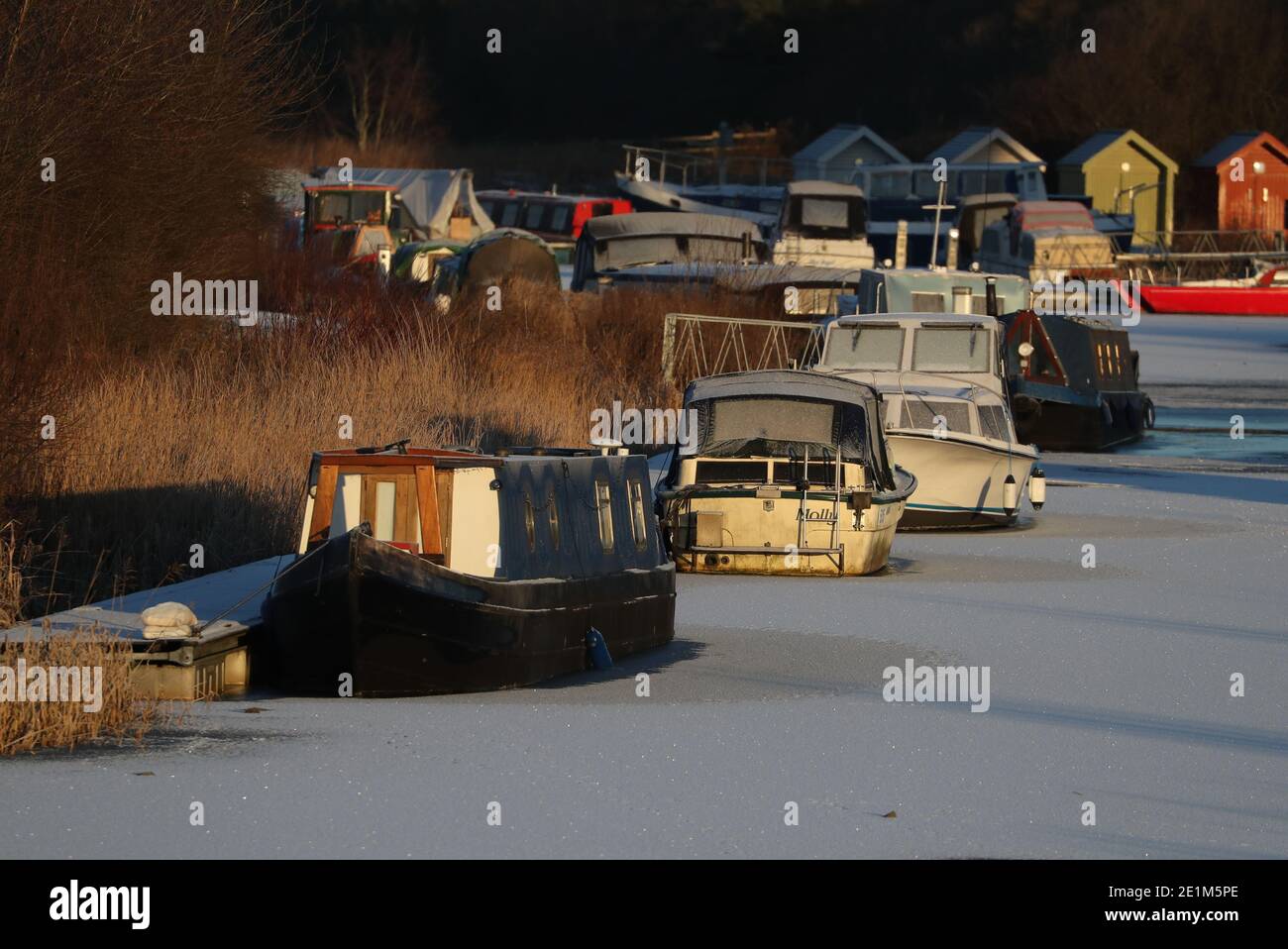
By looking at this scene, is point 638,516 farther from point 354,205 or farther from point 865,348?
point 354,205

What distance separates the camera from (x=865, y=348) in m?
24.8

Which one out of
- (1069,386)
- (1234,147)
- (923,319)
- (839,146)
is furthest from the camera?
(839,146)

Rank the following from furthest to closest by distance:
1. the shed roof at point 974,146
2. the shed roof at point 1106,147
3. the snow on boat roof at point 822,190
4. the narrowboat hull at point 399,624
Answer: the shed roof at point 974,146
the shed roof at point 1106,147
the snow on boat roof at point 822,190
the narrowboat hull at point 399,624

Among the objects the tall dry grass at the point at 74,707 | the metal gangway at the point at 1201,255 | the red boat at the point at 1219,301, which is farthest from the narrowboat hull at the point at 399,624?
the metal gangway at the point at 1201,255

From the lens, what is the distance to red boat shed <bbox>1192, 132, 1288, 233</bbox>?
7969 centimetres

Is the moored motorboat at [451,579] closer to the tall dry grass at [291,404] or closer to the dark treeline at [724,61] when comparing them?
the tall dry grass at [291,404]

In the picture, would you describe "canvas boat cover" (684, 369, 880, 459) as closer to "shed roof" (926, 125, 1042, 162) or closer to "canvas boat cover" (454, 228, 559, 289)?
"canvas boat cover" (454, 228, 559, 289)

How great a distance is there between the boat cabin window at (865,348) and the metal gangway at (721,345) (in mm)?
6272

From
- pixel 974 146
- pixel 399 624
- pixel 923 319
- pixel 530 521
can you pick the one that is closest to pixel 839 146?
pixel 974 146

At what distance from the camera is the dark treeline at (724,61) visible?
96.2 meters

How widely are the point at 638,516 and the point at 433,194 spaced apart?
166 feet

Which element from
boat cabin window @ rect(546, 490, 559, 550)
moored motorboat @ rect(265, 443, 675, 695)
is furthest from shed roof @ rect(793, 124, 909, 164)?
boat cabin window @ rect(546, 490, 559, 550)

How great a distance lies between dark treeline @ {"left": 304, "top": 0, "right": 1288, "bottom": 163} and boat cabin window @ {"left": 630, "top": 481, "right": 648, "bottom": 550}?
Answer: 258ft
